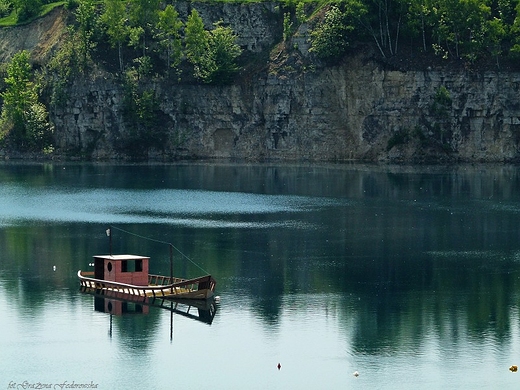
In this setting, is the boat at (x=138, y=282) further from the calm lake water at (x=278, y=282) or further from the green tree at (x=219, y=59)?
the green tree at (x=219, y=59)

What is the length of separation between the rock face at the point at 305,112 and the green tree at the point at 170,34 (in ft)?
13.0

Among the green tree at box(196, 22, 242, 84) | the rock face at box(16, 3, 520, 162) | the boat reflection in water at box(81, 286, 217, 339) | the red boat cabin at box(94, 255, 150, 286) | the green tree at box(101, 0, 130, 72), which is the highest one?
the green tree at box(101, 0, 130, 72)

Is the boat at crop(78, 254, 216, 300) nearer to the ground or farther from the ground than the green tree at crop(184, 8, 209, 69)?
nearer to the ground

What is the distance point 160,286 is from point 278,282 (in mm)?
8627

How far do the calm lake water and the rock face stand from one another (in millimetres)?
16208

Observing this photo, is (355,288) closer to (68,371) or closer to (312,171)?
(68,371)

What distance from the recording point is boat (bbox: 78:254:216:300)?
7069 centimetres

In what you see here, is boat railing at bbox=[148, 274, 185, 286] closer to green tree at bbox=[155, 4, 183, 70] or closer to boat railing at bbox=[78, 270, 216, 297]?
boat railing at bbox=[78, 270, 216, 297]

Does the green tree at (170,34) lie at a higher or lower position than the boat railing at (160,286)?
higher

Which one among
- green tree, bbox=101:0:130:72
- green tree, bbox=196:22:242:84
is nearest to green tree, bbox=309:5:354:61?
green tree, bbox=196:22:242:84

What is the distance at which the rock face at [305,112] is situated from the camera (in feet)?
477

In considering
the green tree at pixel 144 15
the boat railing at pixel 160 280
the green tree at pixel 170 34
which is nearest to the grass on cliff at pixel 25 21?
the green tree at pixel 144 15

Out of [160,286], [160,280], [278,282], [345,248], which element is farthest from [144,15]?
[160,286]

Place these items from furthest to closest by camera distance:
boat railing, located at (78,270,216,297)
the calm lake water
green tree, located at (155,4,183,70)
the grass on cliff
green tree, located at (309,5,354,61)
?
the grass on cliff
green tree, located at (155,4,183,70)
green tree, located at (309,5,354,61)
boat railing, located at (78,270,216,297)
the calm lake water
